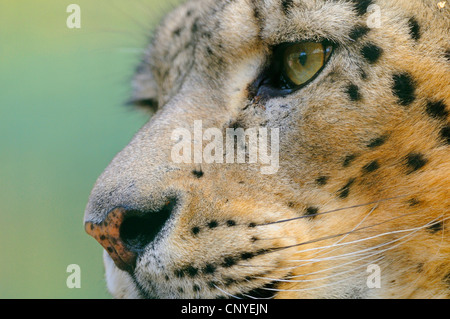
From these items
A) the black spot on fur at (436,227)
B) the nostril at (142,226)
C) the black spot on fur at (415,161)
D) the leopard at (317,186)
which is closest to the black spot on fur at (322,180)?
the leopard at (317,186)

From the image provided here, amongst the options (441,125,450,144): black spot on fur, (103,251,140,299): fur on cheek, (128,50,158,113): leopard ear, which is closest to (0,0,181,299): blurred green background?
(128,50,158,113): leopard ear

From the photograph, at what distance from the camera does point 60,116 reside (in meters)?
3.85

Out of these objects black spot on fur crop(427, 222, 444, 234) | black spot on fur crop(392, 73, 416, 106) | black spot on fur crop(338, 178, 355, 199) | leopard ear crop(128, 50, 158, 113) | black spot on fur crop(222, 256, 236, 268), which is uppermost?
leopard ear crop(128, 50, 158, 113)

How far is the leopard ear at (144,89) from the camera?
297 cm

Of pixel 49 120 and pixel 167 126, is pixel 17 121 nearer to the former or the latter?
pixel 49 120

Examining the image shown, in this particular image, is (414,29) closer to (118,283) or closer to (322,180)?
(322,180)

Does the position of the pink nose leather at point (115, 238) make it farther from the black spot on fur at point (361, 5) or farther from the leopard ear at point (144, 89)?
the leopard ear at point (144, 89)

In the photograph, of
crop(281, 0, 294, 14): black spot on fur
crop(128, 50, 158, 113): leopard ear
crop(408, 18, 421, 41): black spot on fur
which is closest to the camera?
crop(408, 18, 421, 41): black spot on fur

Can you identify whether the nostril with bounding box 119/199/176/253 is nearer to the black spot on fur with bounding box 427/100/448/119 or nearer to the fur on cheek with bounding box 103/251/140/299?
the fur on cheek with bounding box 103/251/140/299

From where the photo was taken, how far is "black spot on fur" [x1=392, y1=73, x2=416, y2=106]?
1706 mm

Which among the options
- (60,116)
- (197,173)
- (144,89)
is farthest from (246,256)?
(60,116)

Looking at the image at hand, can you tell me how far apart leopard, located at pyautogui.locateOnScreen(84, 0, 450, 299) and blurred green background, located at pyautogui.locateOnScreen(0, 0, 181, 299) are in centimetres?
120

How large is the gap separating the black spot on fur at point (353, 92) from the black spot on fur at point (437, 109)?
21cm

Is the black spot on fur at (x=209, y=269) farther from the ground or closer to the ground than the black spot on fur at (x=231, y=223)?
closer to the ground
